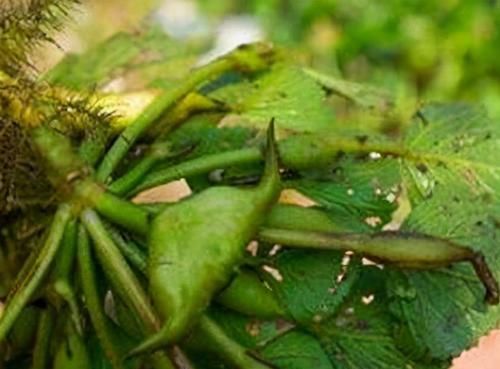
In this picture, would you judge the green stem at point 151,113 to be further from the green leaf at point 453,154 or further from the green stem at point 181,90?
the green leaf at point 453,154

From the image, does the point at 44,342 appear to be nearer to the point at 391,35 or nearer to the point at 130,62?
the point at 130,62

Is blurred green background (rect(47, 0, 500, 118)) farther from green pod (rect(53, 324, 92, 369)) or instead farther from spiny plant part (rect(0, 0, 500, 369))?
green pod (rect(53, 324, 92, 369))

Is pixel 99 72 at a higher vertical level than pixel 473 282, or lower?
higher

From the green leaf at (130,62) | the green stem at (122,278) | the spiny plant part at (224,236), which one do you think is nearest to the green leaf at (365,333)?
the spiny plant part at (224,236)

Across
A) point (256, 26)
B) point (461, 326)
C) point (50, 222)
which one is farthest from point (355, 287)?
point (256, 26)

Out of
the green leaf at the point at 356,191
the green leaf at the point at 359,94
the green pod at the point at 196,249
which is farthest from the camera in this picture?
the green leaf at the point at 359,94

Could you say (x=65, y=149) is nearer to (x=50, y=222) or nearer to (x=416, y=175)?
(x=50, y=222)

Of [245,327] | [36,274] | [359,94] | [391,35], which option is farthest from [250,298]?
[391,35]
